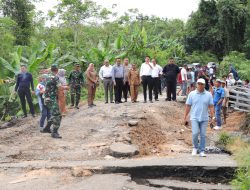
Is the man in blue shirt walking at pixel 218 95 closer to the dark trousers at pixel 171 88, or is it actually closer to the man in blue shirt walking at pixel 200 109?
the dark trousers at pixel 171 88

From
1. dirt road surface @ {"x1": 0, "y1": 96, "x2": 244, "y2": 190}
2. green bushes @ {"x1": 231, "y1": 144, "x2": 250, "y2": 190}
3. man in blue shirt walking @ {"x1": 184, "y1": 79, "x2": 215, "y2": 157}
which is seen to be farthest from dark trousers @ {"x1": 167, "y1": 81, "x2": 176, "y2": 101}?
green bushes @ {"x1": 231, "y1": 144, "x2": 250, "y2": 190}

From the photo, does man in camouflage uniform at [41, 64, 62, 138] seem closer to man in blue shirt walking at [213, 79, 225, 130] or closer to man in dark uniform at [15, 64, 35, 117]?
man in dark uniform at [15, 64, 35, 117]

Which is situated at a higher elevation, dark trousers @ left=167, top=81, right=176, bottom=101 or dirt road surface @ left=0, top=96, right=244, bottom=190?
dark trousers @ left=167, top=81, right=176, bottom=101

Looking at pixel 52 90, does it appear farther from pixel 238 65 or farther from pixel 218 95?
pixel 238 65

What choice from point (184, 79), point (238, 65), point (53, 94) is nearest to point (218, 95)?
point (184, 79)

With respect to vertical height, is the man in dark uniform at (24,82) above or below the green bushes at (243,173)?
above

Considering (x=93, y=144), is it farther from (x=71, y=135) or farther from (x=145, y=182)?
(x=145, y=182)

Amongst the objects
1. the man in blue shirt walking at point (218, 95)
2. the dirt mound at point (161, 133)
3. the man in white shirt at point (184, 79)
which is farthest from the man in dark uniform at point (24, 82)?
the man in white shirt at point (184, 79)

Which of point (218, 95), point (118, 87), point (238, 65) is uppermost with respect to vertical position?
point (238, 65)

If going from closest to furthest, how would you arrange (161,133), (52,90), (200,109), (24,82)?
1. (200,109)
2. (52,90)
3. (161,133)
4. (24,82)

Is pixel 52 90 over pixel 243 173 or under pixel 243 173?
over

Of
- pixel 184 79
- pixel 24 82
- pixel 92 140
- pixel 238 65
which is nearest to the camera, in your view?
pixel 92 140

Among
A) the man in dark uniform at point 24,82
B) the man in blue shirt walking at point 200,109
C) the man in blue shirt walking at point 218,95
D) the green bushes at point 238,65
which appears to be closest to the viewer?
the man in blue shirt walking at point 200,109

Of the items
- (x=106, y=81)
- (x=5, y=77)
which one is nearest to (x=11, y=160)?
(x=106, y=81)
